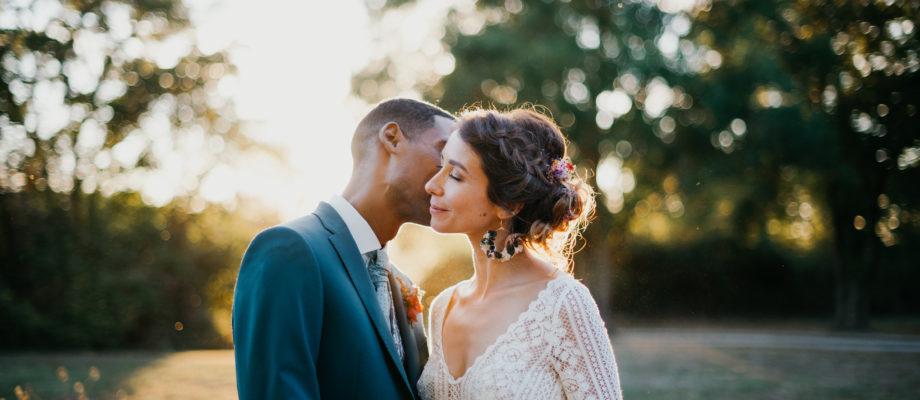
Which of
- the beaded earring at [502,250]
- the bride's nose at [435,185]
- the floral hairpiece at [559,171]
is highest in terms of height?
the floral hairpiece at [559,171]

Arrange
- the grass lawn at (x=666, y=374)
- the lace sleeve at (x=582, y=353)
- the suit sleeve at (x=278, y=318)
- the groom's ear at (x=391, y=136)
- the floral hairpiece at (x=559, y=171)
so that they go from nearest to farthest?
the suit sleeve at (x=278, y=318), the lace sleeve at (x=582, y=353), the floral hairpiece at (x=559, y=171), the groom's ear at (x=391, y=136), the grass lawn at (x=666, y=374)

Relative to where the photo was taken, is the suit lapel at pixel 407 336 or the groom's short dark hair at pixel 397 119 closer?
the suit lapel at pixel 407 336

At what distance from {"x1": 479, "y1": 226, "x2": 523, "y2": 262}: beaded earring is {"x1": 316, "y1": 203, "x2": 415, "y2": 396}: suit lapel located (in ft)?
1.67

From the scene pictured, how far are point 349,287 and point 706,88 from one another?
15971 mm

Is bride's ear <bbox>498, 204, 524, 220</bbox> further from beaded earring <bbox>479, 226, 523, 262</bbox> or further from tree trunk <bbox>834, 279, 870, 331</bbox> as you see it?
tree trunk <bbox>834, 279, 870, 331</bbox>

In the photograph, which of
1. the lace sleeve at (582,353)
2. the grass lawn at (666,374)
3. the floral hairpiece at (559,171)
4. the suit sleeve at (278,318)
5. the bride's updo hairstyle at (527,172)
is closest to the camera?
the suit sleeve at (278,318)

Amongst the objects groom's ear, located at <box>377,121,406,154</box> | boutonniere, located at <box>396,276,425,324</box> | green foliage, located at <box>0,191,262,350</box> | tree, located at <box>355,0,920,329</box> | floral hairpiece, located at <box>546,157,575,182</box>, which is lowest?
green foliage, located at <box>0,191,262,350</box>

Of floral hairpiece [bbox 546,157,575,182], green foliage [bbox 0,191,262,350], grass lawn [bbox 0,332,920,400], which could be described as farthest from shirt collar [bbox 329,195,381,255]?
green foliage [bbox 0,191,262,350]

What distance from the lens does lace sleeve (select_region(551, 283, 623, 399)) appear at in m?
2.66

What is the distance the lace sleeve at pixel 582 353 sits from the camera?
266cm

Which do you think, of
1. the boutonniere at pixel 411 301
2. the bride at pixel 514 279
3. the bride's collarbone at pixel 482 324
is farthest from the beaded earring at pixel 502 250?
the boutonniere at pixel 411 301

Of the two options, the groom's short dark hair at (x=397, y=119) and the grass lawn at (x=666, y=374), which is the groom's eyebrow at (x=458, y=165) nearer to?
the groom's short dark hair at (x=397, y=119)

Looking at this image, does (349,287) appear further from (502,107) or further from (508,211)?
(502,107)

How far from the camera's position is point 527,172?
286 cm
